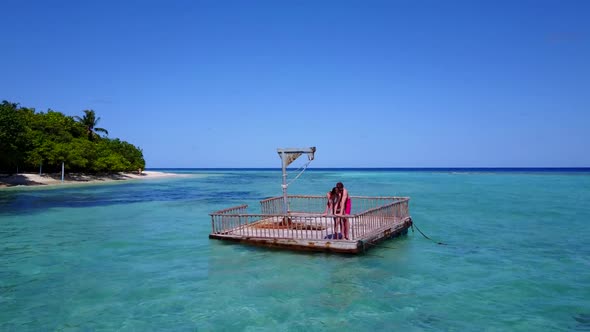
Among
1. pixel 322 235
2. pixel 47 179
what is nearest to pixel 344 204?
pixel 322 235

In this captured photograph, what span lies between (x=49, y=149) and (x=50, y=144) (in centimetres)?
129

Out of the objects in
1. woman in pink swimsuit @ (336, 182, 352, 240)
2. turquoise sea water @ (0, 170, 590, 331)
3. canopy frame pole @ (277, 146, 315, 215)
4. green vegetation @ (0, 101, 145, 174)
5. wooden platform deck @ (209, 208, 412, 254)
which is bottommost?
turquoise sea water @ (0, 170, 590, 331)

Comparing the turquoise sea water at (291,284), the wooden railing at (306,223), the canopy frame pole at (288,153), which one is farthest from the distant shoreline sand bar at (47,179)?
the canopy frame pole at (288,153)

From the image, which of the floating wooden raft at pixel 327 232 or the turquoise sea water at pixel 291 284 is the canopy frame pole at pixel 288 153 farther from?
the turquoise sea water at pixel 291 284

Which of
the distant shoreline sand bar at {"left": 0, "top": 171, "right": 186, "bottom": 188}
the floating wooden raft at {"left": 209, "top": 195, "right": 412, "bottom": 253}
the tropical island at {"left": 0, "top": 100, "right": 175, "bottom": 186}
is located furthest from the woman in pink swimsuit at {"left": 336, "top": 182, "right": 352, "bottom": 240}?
the distant shoreline sand bar at {"left": 0, "top": 171, "right": 186, "bottom": 188}

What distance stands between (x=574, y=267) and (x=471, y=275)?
3837 mm

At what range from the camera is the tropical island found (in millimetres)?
49188

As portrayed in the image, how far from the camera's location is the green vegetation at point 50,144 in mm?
48562

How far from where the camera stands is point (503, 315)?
28.7ft

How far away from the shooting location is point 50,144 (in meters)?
58.7

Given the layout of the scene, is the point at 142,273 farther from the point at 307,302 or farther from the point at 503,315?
the point at 503,315

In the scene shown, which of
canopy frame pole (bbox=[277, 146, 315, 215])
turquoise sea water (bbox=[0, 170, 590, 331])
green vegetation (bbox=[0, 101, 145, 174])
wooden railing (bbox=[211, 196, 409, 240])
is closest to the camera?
turquoise sea water (bbox=[0, 170, 590, 331])

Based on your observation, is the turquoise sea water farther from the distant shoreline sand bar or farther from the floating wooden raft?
the distant shoreline sand bar

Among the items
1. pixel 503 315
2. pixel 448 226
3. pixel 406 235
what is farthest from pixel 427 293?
pixel 448 226
